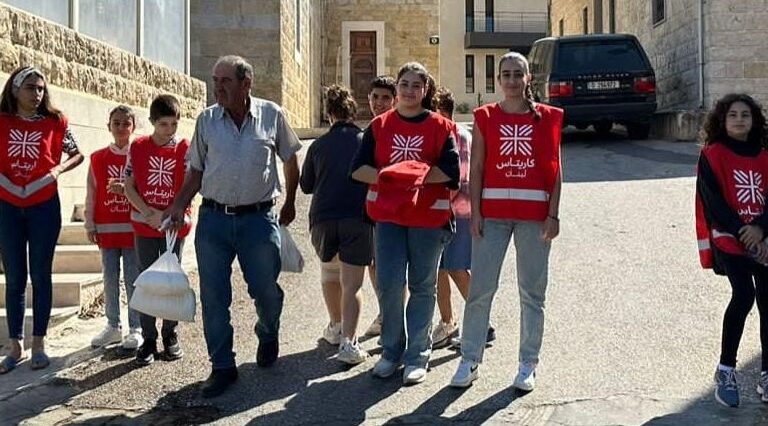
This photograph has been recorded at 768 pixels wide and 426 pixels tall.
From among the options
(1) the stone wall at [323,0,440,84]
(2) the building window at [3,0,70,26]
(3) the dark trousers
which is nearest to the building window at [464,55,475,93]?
(1) the stone wall at [323,0,440,84]

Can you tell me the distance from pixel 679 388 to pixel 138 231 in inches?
137

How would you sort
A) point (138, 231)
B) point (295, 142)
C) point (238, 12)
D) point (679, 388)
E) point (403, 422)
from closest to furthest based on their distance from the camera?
point (403, 422)
point (679, 388)
point (295, 142)
point (138, 231)
point (238, 12)

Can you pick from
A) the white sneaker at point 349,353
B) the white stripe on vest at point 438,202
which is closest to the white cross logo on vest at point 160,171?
the white stripe on vest at point 438,202

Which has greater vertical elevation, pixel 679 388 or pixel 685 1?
pixel 685 1

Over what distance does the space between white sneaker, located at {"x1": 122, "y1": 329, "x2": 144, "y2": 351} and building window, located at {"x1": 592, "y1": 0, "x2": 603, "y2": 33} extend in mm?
21720

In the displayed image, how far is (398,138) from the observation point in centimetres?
476

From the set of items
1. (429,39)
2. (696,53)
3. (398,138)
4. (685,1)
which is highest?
(429,39)

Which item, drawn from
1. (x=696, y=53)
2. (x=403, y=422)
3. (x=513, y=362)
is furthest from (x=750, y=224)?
(x=696, y=53)

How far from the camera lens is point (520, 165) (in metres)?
4.56

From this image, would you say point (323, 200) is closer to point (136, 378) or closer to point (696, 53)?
point (136, 378)

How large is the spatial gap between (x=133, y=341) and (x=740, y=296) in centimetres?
387

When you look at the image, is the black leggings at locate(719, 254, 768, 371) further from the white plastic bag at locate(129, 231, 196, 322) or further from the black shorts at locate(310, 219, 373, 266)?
the white plastic bag at locate(129, 231, 196, 322)

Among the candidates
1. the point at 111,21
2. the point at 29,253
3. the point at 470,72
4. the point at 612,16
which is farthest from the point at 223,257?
the point at 470,72

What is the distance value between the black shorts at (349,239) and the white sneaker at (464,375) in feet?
3.26
